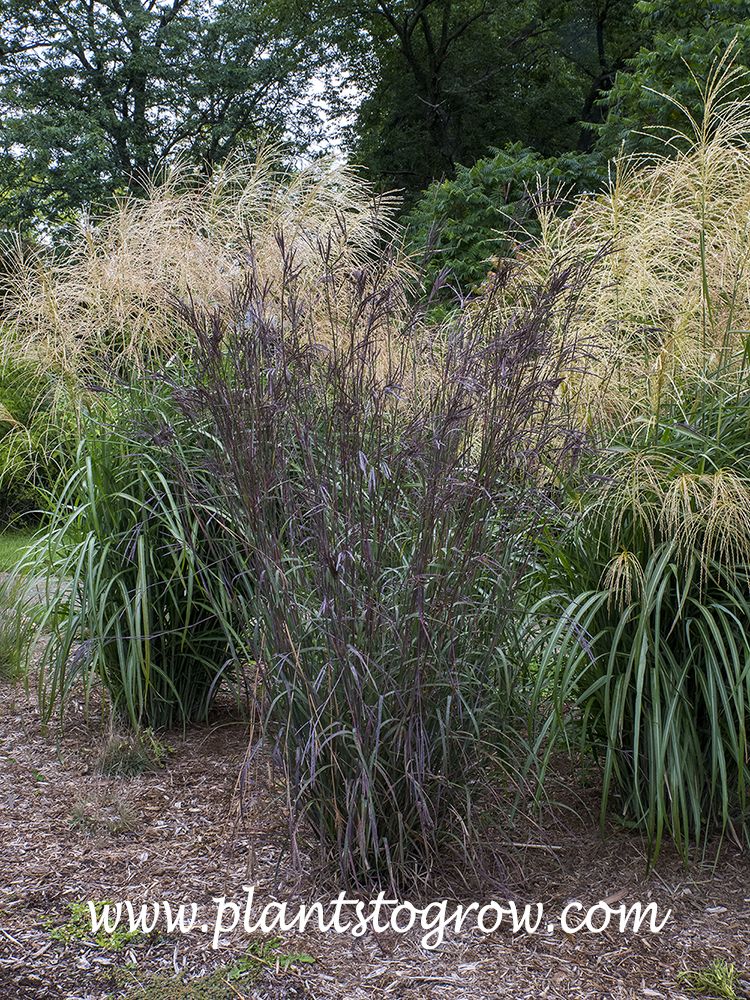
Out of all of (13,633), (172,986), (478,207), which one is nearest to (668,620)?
(172,986)

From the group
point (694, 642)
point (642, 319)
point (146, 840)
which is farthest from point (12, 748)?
point (642, 319)

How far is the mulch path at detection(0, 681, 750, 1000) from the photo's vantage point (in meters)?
2.39

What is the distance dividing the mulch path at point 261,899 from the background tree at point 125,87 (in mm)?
16563

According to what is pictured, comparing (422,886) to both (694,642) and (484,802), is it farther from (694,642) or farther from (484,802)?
(694,642)

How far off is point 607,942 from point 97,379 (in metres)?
3.28

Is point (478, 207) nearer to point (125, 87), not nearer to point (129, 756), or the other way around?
point (129, 756)

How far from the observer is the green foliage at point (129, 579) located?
3.63 m

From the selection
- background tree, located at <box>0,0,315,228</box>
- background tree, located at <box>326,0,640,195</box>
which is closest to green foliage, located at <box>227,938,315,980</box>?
background tree, located at <box>0,0,315,228</box>

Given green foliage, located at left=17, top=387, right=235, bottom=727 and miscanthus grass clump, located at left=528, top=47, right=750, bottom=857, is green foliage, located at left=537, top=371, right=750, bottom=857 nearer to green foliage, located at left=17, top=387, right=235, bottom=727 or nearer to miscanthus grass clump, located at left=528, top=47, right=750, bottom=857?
miscanthus grass clump, located at left=528, top=47, right=750, bottom=857

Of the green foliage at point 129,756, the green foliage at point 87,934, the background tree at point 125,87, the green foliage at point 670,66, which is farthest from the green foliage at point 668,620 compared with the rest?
the background tree at point 125,87

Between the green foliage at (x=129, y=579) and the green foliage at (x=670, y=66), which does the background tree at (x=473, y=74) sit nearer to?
the green foliage at (x=670, y=66)

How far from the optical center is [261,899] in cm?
274

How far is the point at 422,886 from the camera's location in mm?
2688

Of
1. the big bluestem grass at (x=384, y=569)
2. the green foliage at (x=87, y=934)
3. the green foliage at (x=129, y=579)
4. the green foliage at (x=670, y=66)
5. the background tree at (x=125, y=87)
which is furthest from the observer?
the background tree at (x=125, y=87)
